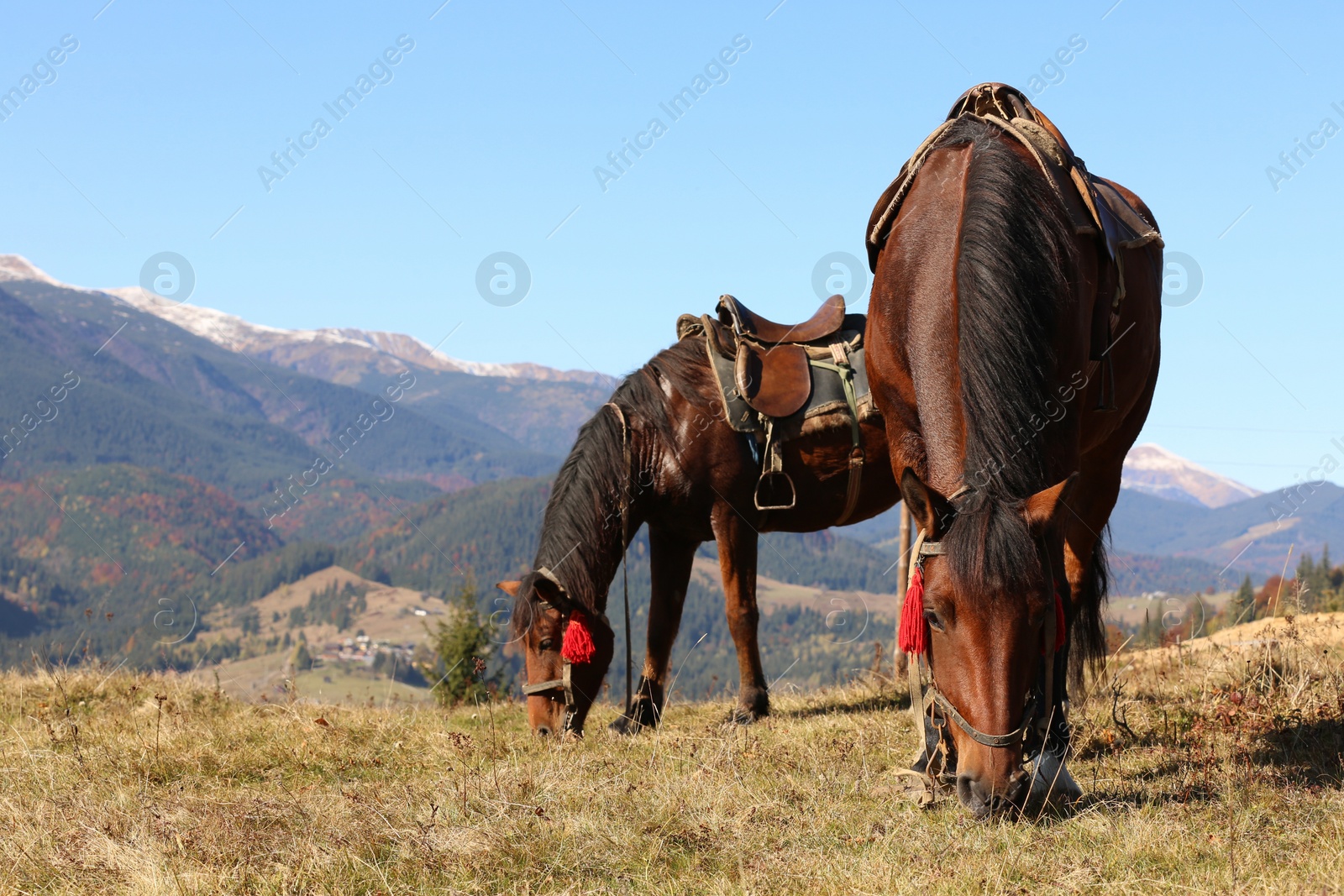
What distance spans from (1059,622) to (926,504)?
0.64 metres

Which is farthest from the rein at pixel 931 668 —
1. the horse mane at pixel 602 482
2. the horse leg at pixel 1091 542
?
the horse mane at pixel 602 482

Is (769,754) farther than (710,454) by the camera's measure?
No

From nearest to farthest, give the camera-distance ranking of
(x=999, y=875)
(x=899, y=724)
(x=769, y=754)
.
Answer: (x=999, y=875) → (x=769, y=754) → (x=899, y=724)

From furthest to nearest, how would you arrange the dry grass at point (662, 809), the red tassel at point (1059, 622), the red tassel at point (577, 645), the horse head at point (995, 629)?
1. the red tassel at point (577, 645)
2. the red tassel at point (1059, 622)
3. the horse head at point (995, 629)
4. the dry grass at point (662, 809)

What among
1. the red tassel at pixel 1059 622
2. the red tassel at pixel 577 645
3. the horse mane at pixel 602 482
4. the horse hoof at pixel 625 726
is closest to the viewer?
the red tassel at pixel 1059 622

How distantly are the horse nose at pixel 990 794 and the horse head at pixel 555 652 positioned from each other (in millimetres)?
3433

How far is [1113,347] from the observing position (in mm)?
5578

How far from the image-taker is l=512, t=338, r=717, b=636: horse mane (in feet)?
22.2

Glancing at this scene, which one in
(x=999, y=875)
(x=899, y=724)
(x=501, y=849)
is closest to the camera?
(x=999, y=875)

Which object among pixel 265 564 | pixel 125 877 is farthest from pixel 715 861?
pixel 265 564

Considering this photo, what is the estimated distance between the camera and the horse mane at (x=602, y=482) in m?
6.75

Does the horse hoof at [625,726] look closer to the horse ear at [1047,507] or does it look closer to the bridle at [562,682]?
the bridle at [562,682]

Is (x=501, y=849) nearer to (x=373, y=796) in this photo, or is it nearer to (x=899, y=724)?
(x=373, y=796)

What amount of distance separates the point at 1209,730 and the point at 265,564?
206 m
